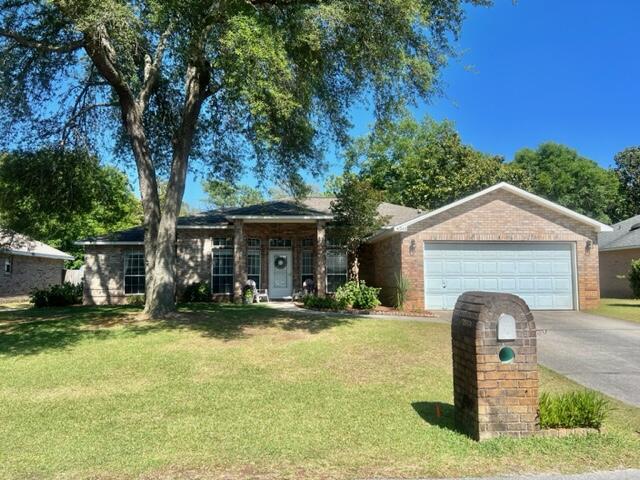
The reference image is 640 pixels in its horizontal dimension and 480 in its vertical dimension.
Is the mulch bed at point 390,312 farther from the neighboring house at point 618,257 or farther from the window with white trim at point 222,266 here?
the neighboring house at point 618,257

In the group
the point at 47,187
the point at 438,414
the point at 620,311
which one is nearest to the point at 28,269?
the point at 47,187

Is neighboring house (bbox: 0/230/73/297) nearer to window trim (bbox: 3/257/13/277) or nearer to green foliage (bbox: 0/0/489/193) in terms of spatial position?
window trim (bbox: 3/257/13/277)

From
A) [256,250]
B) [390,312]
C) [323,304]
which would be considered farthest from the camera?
[256,250]

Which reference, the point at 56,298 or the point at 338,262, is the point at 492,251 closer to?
the point at 338,262

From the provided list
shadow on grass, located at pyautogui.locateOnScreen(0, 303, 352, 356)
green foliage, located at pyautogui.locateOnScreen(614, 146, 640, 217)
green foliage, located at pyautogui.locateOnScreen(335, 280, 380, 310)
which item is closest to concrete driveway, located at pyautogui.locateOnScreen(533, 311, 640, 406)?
green foliage, located at pyautogui.locateOnScreen(335, 280, 380, 310)

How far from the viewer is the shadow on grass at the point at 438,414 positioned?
19.1ft

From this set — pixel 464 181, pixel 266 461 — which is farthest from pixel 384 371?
pixel 464 181

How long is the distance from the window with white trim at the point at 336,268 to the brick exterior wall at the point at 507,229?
457cm

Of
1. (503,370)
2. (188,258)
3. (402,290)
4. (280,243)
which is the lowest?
(503,370)

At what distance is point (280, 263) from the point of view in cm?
2166

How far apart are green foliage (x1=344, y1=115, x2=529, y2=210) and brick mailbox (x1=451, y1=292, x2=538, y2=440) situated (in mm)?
26004

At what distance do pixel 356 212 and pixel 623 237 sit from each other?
1687cm

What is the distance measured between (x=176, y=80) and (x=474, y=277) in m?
11.9

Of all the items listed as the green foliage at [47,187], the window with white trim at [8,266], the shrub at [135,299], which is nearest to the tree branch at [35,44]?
the green foliage at [47,187]
